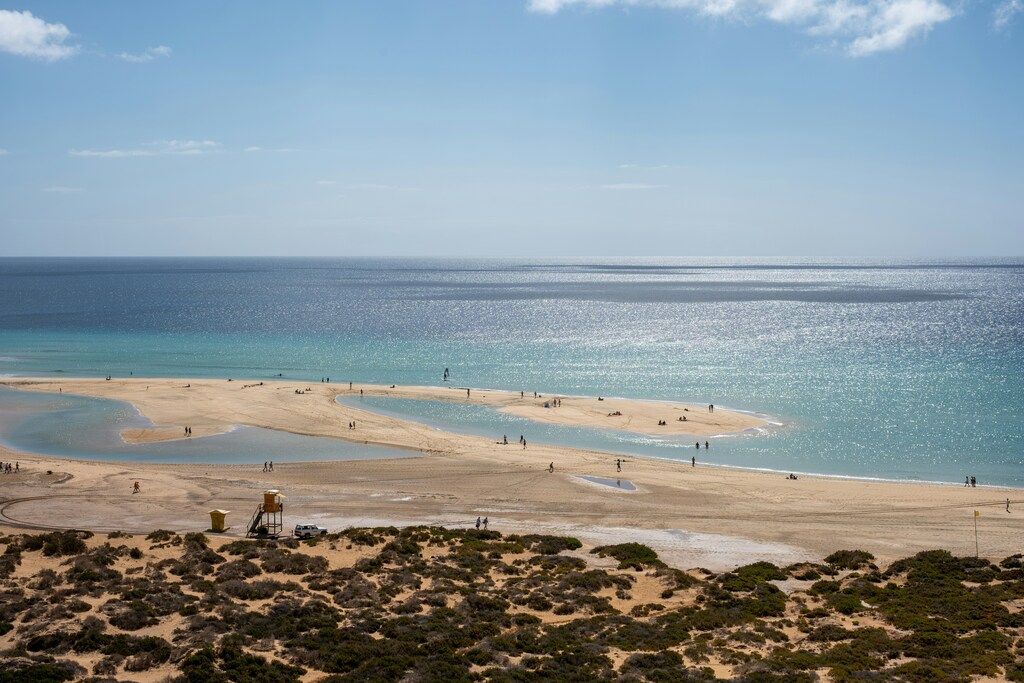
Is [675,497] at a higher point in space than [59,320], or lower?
lower

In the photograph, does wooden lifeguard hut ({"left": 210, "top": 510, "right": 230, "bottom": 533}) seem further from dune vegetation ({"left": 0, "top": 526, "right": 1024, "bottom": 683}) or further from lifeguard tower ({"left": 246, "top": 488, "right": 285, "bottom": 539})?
dune vegetation ({"left": 0, "top": 526, "right": 1024, "bottom": 683})

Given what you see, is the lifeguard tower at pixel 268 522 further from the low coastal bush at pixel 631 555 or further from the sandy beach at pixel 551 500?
the low coastal bush at pixel 631 555

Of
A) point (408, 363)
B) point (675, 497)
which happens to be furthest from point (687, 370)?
point (675, 497)

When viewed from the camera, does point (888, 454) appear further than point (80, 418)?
No

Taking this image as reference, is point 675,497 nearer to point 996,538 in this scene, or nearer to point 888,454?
point 996,538

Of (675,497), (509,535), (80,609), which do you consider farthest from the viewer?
(675,497)

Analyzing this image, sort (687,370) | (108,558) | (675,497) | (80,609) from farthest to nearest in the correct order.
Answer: (687,370)
(675,497)
(108,558)
(80,609)

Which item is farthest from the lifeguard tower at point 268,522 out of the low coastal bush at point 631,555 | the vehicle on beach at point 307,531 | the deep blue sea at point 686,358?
the deep blue sea at point 686,358
